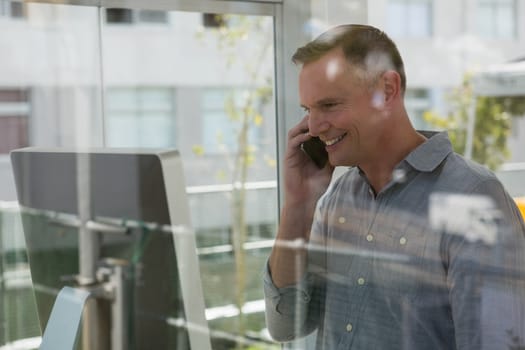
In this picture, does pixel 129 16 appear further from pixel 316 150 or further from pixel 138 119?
pixel 316 150

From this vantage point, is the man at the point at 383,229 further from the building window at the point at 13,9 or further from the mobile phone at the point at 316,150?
the building window at the point at 13,9

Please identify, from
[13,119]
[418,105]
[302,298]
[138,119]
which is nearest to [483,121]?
[418,105]

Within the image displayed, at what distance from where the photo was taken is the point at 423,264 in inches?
30.9

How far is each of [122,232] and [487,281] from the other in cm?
40

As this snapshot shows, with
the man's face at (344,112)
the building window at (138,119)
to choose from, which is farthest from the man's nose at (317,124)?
the building window at (138,119)

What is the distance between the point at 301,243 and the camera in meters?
0.95

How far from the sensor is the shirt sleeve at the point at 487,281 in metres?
0.74

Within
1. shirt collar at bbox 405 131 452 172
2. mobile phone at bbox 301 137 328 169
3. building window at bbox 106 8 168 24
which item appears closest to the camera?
shirt collar at bbox 405 131 452 172

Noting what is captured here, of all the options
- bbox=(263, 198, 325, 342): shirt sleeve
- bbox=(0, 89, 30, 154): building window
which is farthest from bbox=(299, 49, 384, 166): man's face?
bbox=(0, 89, 30, 154): building window

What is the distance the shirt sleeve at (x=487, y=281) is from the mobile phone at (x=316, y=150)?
0.18 m

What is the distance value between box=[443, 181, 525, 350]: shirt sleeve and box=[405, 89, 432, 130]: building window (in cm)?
15

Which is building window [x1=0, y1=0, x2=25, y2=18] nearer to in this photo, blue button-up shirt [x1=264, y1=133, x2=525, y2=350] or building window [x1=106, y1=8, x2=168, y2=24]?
building window [x1=106, y1=8, x2=168, y2=24]

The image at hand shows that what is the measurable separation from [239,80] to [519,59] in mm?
406

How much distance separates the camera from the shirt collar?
782mm
